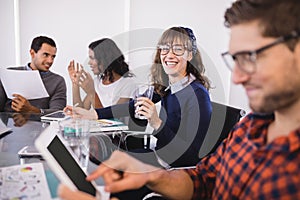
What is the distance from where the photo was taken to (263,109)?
653 millimetres

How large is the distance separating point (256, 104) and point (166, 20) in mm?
2564

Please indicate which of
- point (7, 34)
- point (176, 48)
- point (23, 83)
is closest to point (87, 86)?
point (23, 83)

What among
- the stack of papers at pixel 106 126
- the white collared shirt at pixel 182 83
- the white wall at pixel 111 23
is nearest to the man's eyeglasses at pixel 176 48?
the white collared shirt at pixel 182 83

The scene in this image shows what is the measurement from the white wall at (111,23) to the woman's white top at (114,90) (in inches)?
34.3

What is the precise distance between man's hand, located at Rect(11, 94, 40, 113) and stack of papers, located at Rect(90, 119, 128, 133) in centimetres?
64

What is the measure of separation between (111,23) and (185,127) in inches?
78.8

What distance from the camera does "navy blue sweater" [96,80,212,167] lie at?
55.0 inches

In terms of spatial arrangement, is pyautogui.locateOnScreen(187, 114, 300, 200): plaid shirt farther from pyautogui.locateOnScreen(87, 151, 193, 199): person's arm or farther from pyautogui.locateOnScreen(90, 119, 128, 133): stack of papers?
pyautogui.locateOnScreen(90, 119, 128, 133): stack of papers

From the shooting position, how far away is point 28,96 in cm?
204

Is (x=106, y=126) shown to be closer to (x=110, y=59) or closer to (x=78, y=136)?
(x=78, y=136)

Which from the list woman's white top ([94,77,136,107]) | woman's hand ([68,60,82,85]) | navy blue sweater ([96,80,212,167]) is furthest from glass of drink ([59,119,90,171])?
woman's hand ([68,60,82,85])

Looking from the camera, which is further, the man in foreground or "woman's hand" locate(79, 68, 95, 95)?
"woman's hand" locate(79, 68, 95, 95)

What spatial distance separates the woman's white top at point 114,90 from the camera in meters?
→ 2.08

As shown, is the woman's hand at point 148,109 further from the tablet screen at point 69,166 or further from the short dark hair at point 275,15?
the short dark hair at point 275,15
